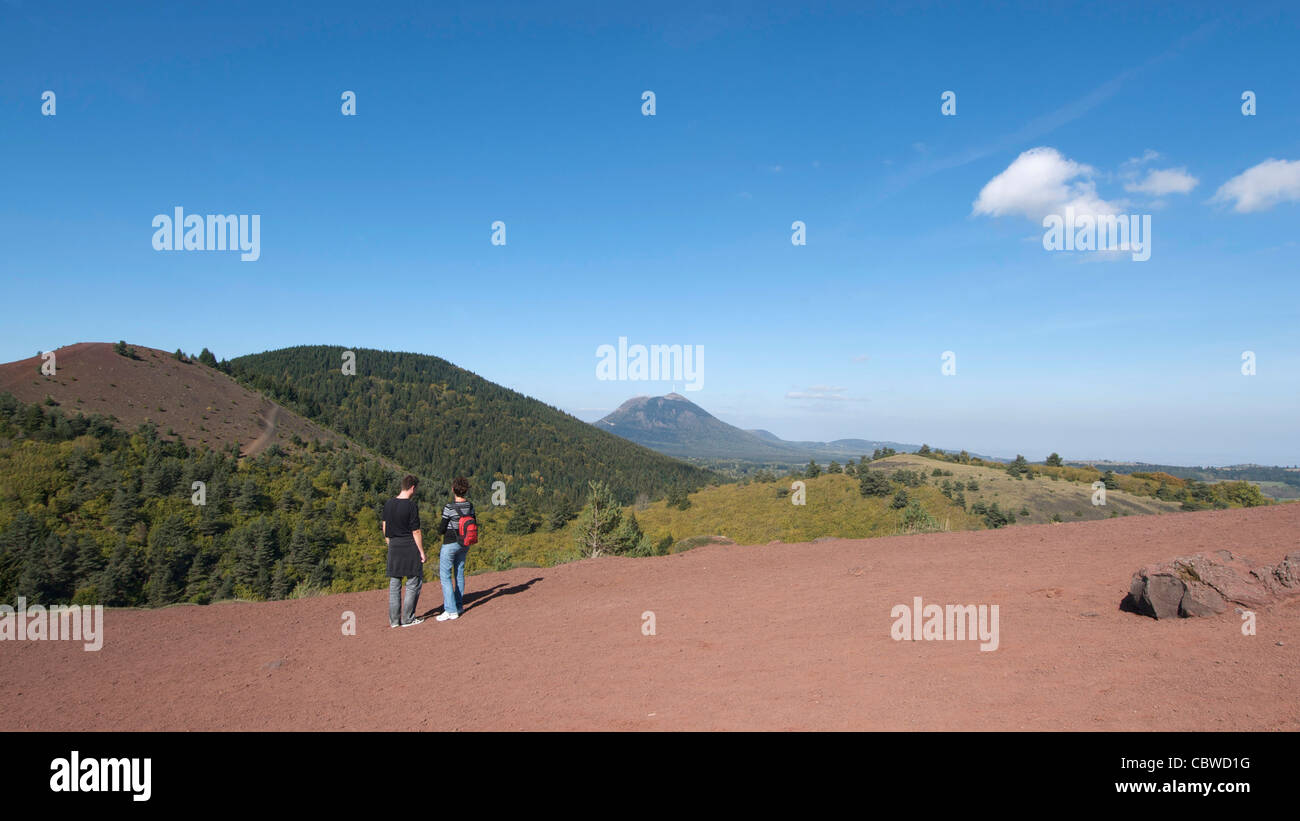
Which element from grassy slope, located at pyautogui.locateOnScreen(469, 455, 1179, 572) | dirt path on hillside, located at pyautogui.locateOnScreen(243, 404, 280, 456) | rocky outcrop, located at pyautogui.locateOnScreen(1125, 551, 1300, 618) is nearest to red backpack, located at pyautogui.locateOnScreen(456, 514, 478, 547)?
rocky outcrop, located at pyautogui.locateOnScreen(1125, 551, 1300, 618)

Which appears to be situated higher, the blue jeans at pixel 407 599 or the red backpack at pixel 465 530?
the red backpack at pixel 465 530

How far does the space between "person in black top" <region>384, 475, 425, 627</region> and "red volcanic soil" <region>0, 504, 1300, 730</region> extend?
39 cm

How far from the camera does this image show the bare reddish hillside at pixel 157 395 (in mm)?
61594

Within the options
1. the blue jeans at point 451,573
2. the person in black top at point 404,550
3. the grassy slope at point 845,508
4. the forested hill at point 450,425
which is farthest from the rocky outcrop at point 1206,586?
the forested hill at point 450,425

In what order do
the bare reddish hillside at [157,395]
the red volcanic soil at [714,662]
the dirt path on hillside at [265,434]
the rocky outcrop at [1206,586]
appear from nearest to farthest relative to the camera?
the red volcanic soil at [714,662], the rocky outcrop at [1206,586], the bare reddish hillside at [157,395], the dirt path on hillside at [265,434]

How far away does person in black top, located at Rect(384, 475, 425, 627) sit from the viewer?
8.59 m

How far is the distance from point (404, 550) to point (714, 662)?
5.00 meters

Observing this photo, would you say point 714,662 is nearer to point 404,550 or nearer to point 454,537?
point 454,537

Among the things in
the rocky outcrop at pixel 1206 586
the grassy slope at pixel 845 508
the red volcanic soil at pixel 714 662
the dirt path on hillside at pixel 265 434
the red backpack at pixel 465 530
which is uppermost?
the dirt path on hillside at pixel 265 434

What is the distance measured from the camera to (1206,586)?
21.9 feet

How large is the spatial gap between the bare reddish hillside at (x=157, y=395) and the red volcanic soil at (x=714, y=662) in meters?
72.0

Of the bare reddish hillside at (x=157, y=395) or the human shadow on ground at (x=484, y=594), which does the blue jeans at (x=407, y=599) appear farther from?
the bare reddish hillside at (x=157, y=395)

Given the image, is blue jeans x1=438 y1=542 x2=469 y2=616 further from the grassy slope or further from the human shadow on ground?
the grassy slope
